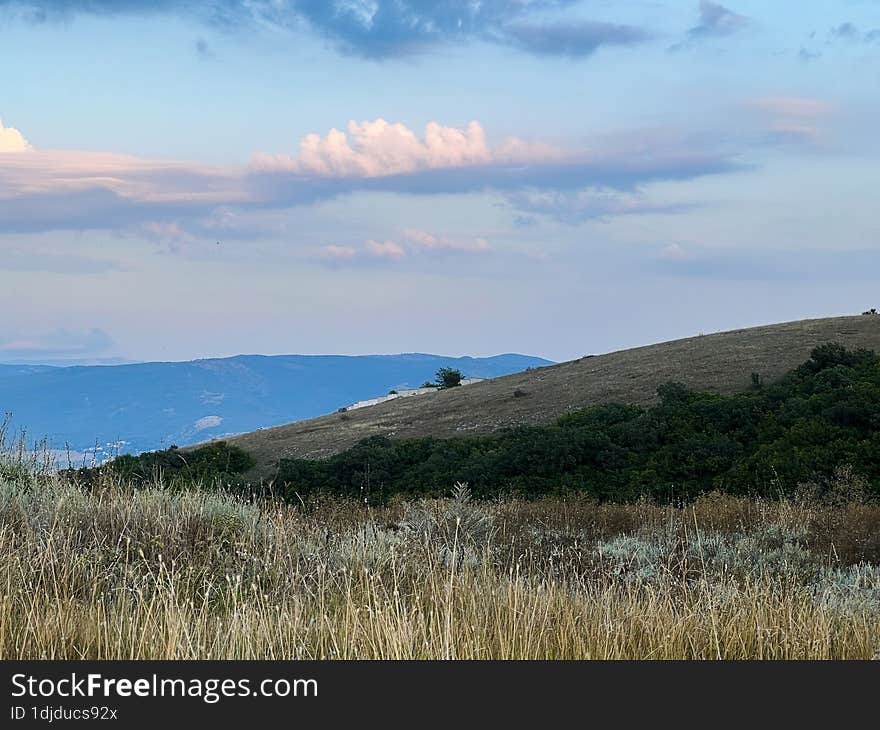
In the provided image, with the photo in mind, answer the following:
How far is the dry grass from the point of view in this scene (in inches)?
202

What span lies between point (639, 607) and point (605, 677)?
166 cm

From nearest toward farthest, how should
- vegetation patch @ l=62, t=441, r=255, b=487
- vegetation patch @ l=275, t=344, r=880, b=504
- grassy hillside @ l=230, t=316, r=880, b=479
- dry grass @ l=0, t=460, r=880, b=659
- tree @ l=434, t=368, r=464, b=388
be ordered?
dry grass @ l=0, t=460, r=880, b=659 → vegetation patch @ l=275, t=344, r=880, b=504 → vegetation patch @ l=62, t=441, r=255, b=487 → grassy hillside @ l=230, t=316, r=880, b=479 → tree @ l=434, t=368, r=464, b=388

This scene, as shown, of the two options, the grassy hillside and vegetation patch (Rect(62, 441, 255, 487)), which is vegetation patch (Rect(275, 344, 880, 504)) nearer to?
vegetation patch (Rect(62, 441, 255, 487))


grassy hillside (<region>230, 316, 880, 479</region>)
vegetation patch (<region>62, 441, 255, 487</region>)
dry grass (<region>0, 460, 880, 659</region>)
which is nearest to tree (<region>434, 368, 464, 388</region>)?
grassy hillside (<region>230, 316, 880, 479</region>)

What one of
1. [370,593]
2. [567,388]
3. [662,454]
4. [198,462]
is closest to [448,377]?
[567,388]

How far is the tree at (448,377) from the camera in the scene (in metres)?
46.2

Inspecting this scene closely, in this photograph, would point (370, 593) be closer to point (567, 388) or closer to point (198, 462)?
point (198, 462)

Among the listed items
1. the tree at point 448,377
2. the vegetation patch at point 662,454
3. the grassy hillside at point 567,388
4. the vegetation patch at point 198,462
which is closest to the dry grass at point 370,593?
the vegetation patch at point 662,454

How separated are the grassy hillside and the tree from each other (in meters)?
6.25

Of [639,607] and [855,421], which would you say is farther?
[855,421]

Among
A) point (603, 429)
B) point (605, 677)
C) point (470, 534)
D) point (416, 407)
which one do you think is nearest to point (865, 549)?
point (470, 534)

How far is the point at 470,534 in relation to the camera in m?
10.1

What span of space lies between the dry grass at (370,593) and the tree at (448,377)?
3435 centimetres

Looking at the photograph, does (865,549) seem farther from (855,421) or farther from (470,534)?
(855,421)
